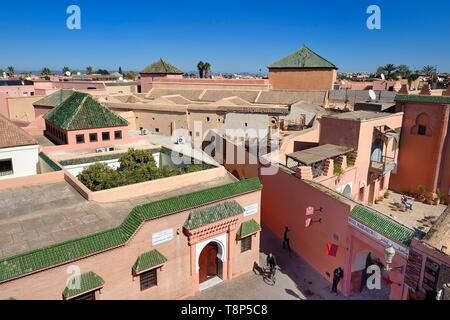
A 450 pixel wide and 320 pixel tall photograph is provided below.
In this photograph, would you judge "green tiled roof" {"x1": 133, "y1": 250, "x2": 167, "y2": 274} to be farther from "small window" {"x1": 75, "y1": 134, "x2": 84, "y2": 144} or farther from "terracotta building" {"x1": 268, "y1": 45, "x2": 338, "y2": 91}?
"terracotta building" {"x1": 268, "y1": 45, "x2": 338, "y2": 91}

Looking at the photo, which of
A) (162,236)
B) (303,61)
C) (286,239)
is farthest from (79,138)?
(303,61)

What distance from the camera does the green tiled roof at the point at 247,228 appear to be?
14.7 meters

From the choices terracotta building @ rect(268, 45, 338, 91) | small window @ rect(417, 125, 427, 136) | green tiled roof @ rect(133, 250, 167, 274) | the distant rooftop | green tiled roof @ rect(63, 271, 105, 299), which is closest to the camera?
green tiled roof @ rect(63, 271, 105, 299)

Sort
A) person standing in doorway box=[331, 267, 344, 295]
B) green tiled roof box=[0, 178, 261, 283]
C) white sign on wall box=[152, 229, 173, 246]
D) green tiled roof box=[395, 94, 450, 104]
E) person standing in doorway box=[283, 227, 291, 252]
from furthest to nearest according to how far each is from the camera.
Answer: green tiled roof box=[395, 94, 450, 104]
person standing in doorway box=[283, 227, 291, 252]
person standing in doorway box=[331, 267, 344, 295]
white sign on wall box=[152, 229, 173, 246]
green tiled roof box=[0, 178, 261, 283]

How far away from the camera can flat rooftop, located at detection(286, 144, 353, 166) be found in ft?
59.9

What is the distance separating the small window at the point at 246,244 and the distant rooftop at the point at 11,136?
13.2 m

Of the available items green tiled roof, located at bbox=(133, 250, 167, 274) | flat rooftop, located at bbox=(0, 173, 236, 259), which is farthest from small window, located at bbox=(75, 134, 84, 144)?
green tiled roof, located at bbox=(133, 250, 167, 274)

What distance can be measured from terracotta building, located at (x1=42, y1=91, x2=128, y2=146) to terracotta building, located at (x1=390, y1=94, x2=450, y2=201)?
21.5 metres

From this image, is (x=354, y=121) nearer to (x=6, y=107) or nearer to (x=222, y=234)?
(x=222, y=234)

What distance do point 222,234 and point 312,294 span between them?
15.3 feet

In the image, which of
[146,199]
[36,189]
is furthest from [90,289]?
[36,189]

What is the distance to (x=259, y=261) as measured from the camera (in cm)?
1667

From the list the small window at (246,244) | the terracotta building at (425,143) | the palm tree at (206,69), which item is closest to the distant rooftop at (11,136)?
the small window at (246,244)

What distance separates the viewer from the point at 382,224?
486 inches
